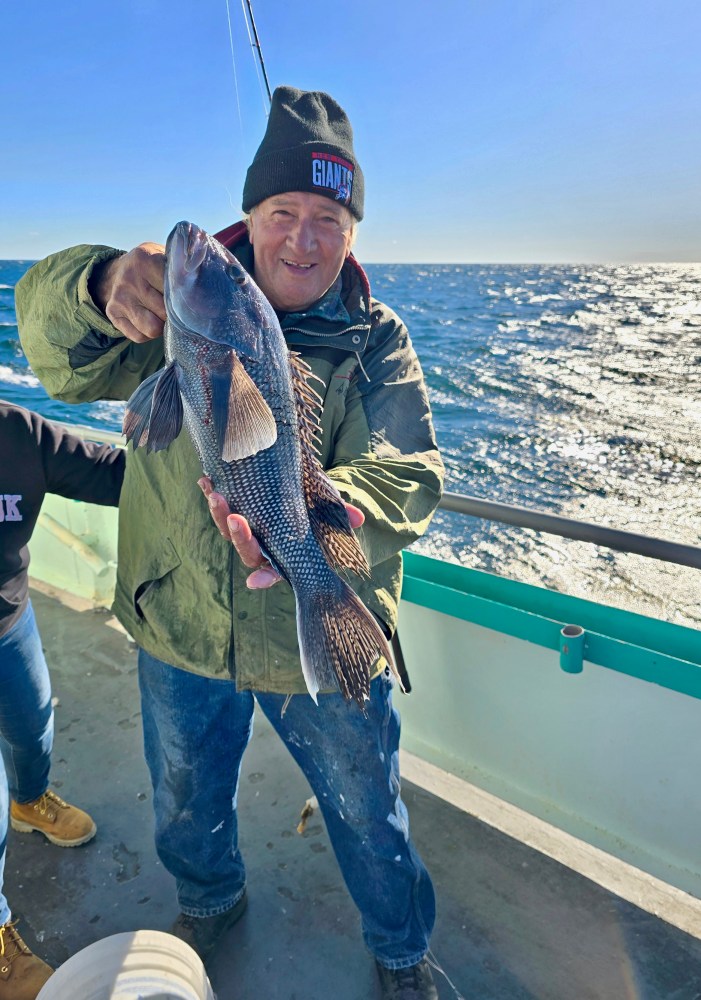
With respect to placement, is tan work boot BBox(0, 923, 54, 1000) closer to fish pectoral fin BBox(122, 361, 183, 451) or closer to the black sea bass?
the black sea bass

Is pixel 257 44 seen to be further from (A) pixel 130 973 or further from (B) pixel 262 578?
(A) pixel 130 973

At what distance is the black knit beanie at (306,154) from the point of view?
2.22 metres

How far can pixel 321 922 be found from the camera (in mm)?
2662

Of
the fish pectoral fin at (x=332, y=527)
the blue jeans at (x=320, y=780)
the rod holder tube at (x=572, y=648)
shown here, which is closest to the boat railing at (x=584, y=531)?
the rod holder tube at (x=572, y=648)

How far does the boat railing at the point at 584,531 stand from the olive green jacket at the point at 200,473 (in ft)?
3.02

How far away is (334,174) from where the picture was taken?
228 cm

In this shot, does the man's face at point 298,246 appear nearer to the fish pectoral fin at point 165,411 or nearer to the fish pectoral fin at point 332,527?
the fish pectoral fin at point 165,411

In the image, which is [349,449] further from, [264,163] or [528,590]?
[528,590]

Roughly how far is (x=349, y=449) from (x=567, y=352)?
18.2m

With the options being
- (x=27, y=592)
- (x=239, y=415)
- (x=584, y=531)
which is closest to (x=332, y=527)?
(x=239, y=415)

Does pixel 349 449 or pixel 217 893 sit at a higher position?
pixel 349 449

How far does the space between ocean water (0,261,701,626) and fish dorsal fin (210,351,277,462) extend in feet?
6.70

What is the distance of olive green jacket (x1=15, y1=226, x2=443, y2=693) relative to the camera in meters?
2.06

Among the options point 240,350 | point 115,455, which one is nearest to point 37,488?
point 115,455
